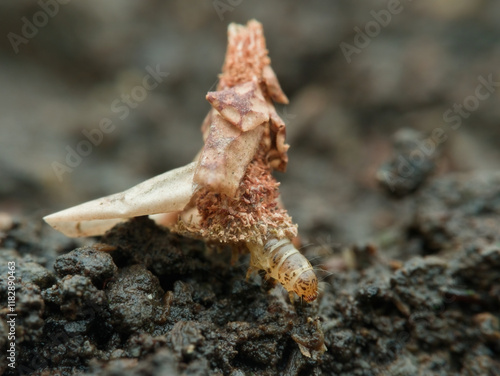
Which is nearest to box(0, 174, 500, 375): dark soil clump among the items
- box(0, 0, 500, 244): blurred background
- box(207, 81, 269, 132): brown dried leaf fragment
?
box(207, 81, 269, 132): brown dried leaf fragment

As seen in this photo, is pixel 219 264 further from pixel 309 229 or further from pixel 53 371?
pixel 309 229

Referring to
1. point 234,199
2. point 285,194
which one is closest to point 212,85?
point 285,194

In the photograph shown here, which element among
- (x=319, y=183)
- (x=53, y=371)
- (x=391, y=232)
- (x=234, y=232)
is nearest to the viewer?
(x=53, y=371)

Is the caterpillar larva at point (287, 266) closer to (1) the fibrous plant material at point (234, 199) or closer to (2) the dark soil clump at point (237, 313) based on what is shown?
(1) the fibrous plant material at point (234, 199)

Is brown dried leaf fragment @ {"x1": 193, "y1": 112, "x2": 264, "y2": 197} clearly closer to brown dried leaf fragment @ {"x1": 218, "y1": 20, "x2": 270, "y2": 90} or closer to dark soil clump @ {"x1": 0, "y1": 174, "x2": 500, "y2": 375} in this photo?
brown dried leaf fragment @ {"x1": 218, "y1": 20, "x2": 270, "y2": 90}

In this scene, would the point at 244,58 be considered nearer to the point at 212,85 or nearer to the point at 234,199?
the point at 234,199

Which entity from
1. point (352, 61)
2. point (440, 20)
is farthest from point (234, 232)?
point (440, 20)
